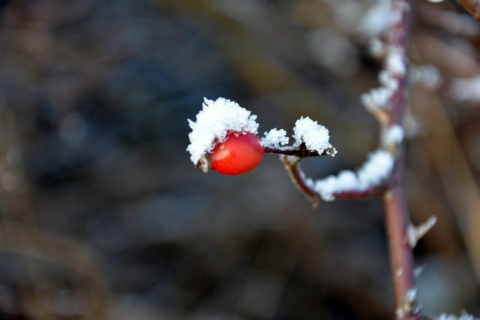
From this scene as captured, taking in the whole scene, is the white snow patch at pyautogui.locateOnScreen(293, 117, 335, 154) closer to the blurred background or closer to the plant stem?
the plant stem

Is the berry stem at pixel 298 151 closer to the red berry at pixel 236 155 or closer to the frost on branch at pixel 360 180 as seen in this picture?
the red berry at pixel 236 155

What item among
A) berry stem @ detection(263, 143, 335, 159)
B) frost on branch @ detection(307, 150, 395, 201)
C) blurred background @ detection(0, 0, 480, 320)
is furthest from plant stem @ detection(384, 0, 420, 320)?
blurred background @ detection(0, 0, 480, 320)

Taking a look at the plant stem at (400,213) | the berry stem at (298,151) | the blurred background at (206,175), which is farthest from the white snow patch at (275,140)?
the blurred background at (206,175)

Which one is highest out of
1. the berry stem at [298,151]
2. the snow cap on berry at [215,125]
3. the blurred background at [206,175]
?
the snow cap on berry at [215,125]

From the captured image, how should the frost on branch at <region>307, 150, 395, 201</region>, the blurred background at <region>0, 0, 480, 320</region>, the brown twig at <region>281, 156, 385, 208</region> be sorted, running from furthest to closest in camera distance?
the blurred background at <region>0, 0, 480, 320</region> → the frost on branch at <region>307, 150, 395, 201</region> → the brown twig at <region>281, 156, 385, 208</region>

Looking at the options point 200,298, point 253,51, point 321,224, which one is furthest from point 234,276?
point 253,51

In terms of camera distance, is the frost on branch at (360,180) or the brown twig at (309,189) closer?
the brown twig at (309,189)

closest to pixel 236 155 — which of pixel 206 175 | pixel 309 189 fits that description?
pixel 309 189
